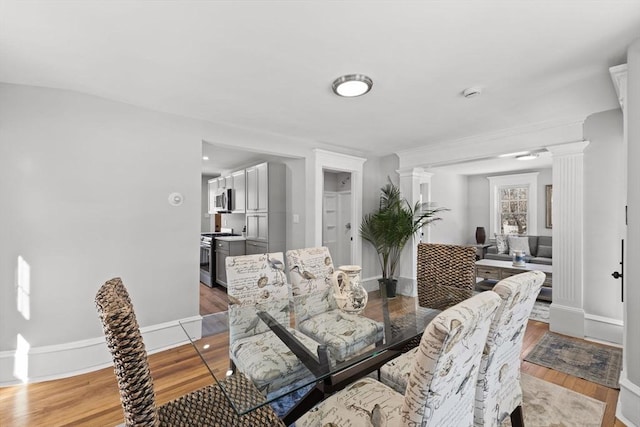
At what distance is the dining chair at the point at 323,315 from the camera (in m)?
1.63

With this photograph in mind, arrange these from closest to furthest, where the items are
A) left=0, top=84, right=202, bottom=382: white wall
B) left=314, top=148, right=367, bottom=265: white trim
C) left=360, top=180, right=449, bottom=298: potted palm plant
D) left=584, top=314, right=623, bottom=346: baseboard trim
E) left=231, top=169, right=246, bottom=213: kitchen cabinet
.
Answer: left=0, top=84, right=202, bottom=382: white wall, left=584, top=314, right=623, bottom=346: baseboard trim, left=314, top=148, right=367, bottom=265: white trim, left=360, top=180, right=449, bottom=298: potted palm plant, left=231, top=169, right=246, bottom=213: kitchen cabinet

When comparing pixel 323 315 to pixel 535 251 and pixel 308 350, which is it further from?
pixel 535 251

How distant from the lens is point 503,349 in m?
1.30

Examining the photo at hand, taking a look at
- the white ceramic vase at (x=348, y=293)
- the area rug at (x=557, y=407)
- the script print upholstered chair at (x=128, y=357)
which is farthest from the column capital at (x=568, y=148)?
the script print upholstered chair at (x=128, y=357)

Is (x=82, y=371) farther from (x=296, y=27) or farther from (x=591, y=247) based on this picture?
(x=591, y=247)

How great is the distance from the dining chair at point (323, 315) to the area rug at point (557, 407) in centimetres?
110

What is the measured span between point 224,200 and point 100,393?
4.15m

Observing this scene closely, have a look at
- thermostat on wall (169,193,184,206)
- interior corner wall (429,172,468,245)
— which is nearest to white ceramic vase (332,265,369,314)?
thermostat on wall (169,193,184,206)

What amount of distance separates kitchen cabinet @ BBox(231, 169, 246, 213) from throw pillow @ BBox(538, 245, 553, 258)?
19.1 ft

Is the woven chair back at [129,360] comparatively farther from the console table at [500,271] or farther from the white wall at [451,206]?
the white wall at [451,206]

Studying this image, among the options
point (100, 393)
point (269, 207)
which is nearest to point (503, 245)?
point (269, 207)

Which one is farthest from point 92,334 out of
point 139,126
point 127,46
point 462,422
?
point 462,422

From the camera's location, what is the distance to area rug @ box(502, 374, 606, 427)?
5.88ft

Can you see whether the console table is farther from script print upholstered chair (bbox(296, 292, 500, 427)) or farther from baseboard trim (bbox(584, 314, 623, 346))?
script print upholstered chair (bbox(296, 292, 500, 427))
